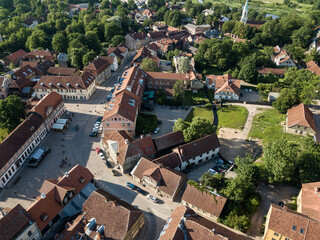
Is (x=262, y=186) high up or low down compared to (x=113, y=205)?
down

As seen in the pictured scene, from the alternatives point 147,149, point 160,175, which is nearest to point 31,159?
point 147,149

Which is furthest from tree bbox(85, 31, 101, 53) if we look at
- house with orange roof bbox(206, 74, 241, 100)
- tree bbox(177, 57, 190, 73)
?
house with orange roof bbox(206, 74, 241, 100)

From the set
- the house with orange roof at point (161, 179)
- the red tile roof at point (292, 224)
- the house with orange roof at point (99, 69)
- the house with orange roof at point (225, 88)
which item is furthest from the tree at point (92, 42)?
the red tile roof at point (292, 224)

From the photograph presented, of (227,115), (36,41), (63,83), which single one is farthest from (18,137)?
(36,41)

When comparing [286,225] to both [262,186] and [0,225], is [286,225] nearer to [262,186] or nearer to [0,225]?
[262,186]

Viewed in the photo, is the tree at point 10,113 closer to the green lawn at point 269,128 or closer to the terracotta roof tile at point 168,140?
the terracotta roof tile at point 168,140

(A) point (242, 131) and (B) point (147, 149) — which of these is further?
(A) point (242, 131)
